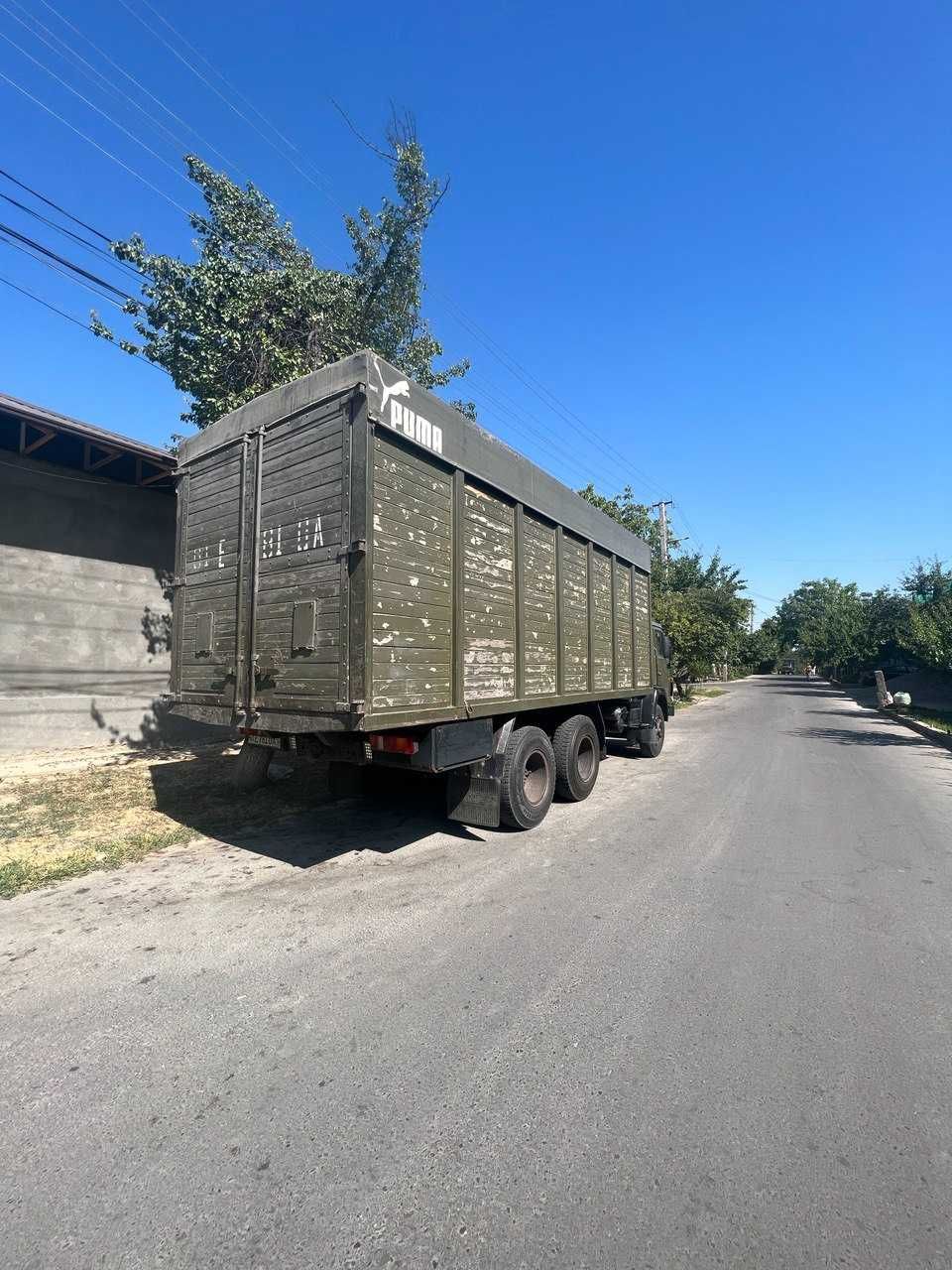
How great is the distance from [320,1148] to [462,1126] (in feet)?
1.69

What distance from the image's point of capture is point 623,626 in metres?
9.80

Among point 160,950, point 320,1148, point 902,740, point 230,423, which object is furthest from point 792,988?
point 902,740

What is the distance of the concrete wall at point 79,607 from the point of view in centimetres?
974

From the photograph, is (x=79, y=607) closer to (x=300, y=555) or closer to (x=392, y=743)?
(x=300, y=555)

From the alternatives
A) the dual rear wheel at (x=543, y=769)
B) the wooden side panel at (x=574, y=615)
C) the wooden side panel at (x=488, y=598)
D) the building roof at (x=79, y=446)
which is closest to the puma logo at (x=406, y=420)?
the wooden side panel at (x=488, y=598)

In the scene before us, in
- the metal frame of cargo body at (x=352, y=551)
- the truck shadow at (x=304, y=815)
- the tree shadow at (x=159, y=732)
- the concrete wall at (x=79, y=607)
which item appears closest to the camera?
the metal frame of cargo body at (x=352, y=551)

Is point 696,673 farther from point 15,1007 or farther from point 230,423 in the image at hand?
point 15,1007

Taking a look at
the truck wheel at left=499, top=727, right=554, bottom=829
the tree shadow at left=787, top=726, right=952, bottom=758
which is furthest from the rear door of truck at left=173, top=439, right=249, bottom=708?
the tree shadow at left=787, top=726, right=952, bottom=758

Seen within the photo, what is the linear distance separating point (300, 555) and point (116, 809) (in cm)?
427

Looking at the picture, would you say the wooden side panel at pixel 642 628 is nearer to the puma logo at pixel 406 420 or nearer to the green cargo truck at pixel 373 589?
the green cargo truck at pixel 373 589

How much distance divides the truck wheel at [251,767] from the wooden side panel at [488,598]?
217cm

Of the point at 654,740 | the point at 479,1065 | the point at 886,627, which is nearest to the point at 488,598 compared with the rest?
the point at 479,1065

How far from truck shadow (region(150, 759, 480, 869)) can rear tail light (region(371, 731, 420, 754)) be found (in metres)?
1.25

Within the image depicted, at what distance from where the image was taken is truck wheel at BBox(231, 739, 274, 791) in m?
6.42
